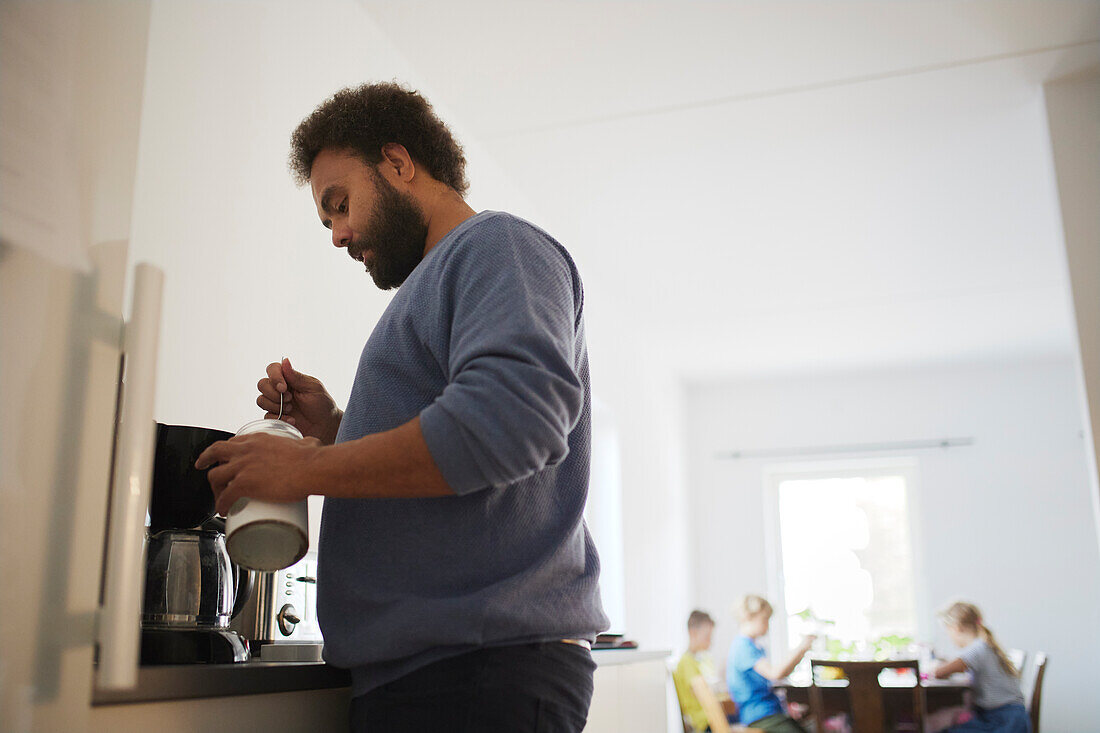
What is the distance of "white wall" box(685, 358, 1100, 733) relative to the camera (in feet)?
20.2

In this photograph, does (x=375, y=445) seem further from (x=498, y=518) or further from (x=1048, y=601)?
(x=1048, y=601)

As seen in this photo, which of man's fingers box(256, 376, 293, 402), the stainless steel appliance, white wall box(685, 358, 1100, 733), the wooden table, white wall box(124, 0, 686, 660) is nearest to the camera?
man's fingers box(256, 376, 293, 402)

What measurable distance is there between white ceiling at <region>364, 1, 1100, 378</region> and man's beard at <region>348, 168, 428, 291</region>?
1661mm

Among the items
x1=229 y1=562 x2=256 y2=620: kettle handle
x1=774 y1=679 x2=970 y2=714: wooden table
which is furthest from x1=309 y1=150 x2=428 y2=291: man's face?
x1=774 y1=679 x2=970 y2=714: wooden table

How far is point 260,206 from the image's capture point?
6.97 ft

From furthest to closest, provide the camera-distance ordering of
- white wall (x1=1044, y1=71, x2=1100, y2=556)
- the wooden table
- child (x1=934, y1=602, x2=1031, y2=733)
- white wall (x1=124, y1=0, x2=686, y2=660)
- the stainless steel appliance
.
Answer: child (x1=934, y1=602, x2=1031, y2=733)
the wooden table
white wall (x1=1044, y1=71, x2=1100, y2=556)
white wall (x1=124, y1=0, x2=686, y2=660)
the stainless steel appliance

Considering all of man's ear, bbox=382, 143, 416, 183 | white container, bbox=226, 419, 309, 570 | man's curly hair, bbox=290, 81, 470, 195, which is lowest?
white container, bbox=226, 419, 309, 570

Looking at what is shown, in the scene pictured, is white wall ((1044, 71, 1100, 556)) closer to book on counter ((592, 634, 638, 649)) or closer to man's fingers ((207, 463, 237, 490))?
book on counter ((592, 634, 638, 649))

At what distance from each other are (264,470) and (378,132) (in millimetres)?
554

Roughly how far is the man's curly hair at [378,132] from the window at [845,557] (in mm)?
5721

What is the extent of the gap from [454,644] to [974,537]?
251 inches

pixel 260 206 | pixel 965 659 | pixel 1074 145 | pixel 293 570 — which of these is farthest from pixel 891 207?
pixel 293 570

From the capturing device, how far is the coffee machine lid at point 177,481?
1.09 meters

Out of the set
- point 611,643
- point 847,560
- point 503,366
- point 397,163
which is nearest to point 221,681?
point 503,366
